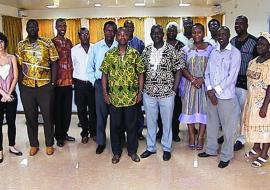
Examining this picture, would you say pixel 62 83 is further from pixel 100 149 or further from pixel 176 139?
pixel 176 139

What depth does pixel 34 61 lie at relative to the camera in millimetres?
3658

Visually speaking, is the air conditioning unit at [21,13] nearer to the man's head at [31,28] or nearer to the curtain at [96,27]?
the curtain at [96,27]

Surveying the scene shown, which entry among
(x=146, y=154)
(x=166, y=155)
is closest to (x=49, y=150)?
(x=146, y=154)

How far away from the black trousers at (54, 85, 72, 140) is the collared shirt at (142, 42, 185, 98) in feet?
Result: 3.83

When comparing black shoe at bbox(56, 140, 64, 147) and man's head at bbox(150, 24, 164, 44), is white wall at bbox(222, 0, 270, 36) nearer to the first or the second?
man's head at bbox(150, 24, 164, 44)

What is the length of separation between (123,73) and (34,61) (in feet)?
3.32

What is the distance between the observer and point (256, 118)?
3.38 meters

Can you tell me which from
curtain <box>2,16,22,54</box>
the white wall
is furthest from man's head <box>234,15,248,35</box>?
curtain <box>2,16,22,54</box>

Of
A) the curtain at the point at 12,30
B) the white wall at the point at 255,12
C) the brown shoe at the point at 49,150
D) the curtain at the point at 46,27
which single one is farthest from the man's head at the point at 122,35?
the curtain at the point at 46,27

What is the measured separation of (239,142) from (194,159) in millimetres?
719

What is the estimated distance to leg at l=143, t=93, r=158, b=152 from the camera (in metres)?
3.63

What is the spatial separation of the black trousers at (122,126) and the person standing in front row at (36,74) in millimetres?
792

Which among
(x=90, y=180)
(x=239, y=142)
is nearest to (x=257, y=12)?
(x=239, y=142)

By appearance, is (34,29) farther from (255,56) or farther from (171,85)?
(255,56)
